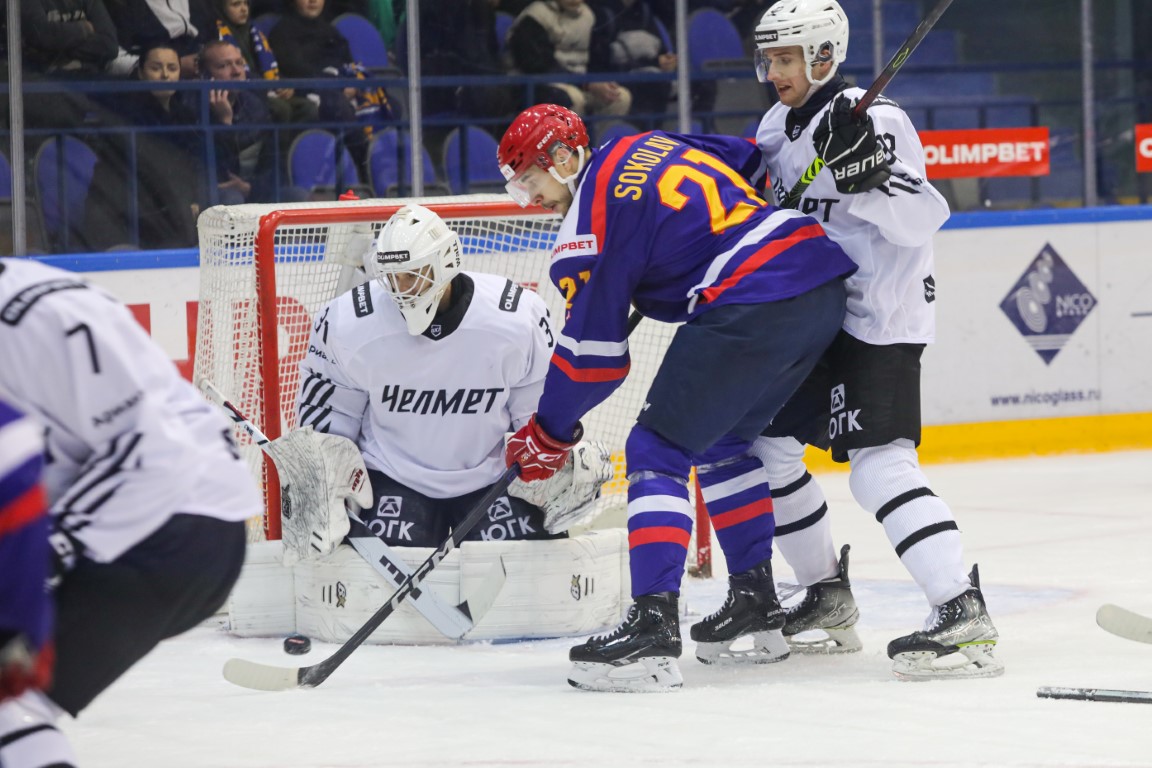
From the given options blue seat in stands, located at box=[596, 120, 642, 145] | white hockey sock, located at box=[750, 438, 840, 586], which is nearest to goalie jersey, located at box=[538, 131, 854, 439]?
white hockey sock, located at box=[750, 438, 840, 586]

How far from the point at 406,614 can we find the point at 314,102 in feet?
8.04

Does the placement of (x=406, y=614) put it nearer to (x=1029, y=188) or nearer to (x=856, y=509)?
(x=856, y=509)

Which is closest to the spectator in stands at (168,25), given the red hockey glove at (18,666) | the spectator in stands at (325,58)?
the spectator in stands at (325,58)

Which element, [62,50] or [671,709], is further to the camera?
[62,50]

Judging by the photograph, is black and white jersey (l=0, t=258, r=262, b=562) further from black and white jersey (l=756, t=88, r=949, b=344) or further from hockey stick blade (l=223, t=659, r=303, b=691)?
black and white jersey (l=756, t=88, r=949, b=344)

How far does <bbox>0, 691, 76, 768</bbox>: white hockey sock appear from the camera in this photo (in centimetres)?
148

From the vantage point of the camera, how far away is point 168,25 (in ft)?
16.7

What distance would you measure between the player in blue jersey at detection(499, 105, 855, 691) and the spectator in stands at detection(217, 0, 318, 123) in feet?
8.26

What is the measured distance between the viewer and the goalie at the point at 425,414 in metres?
3.26

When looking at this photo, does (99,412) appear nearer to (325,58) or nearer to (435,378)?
(435,378)

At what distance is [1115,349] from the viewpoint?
5.75 metres

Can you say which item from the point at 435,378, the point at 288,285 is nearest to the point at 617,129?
the point at 288,285

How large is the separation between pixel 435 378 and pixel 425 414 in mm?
75

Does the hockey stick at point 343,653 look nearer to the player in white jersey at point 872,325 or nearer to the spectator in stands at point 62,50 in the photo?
the player in white jersey at point 872,325
